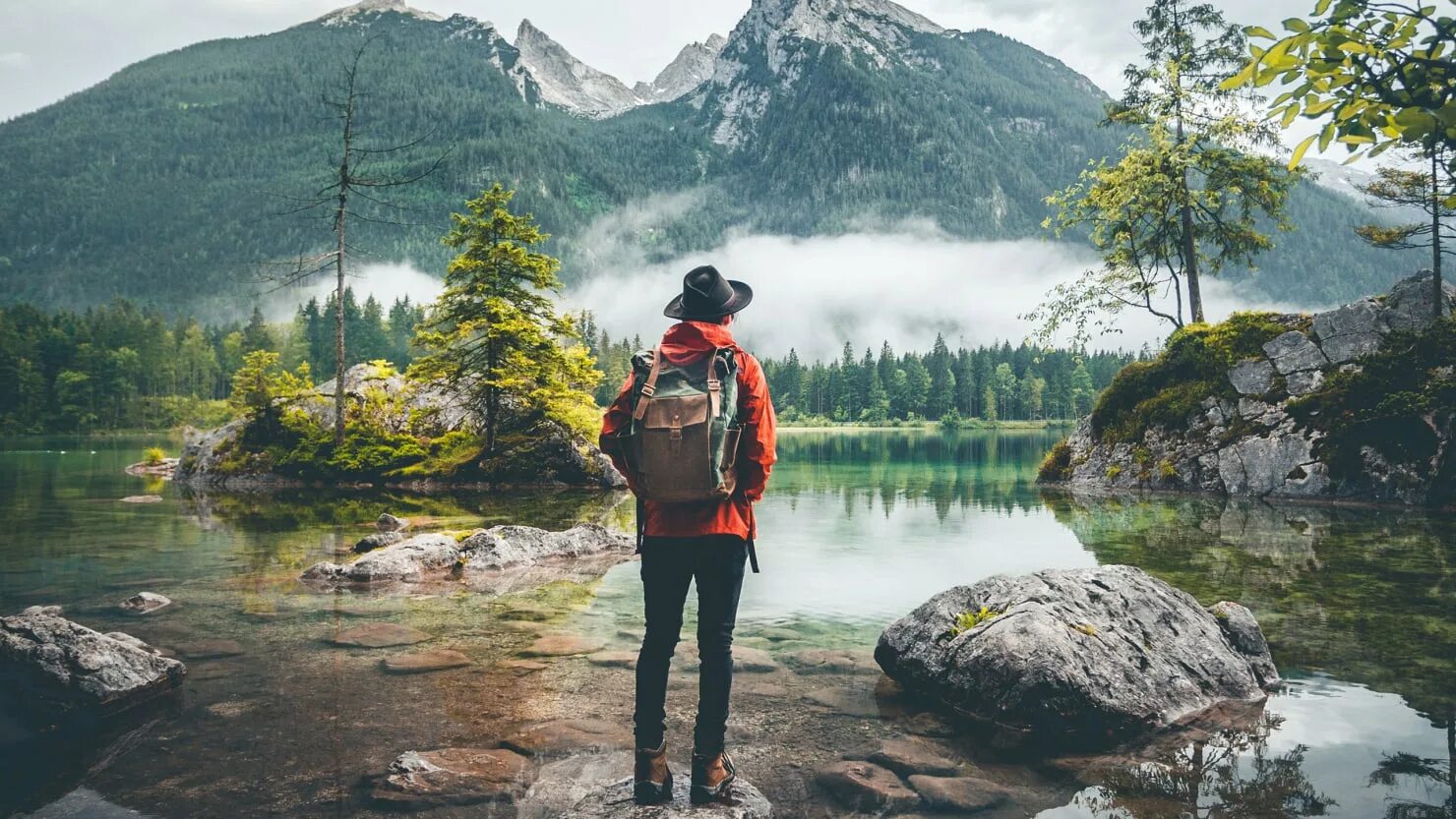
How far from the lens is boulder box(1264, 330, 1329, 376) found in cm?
2527

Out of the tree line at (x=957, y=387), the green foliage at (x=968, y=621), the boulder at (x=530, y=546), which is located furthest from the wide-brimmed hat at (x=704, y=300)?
the tree line at (x=957, y=387)

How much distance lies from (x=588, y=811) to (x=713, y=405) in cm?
249

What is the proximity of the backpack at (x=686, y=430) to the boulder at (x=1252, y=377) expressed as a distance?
26507 mm

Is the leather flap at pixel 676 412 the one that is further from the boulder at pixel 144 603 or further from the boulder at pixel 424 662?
the boulder at pixel 144 603

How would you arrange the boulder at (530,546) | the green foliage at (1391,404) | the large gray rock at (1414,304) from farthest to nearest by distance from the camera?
1. the large gray rock at (1414,304)
2. the green foliage at (1391,404)
3. the boulder at (530,546)

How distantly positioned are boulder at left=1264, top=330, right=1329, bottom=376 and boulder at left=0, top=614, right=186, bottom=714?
2887 centimetres

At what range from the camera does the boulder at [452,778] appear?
5.19m

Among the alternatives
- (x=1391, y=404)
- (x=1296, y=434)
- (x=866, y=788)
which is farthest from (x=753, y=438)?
(x=1296, y=434)

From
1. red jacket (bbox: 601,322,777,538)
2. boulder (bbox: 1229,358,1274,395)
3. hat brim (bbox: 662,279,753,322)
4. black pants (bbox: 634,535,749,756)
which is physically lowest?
black pants (bbox: 634,535,749,756)

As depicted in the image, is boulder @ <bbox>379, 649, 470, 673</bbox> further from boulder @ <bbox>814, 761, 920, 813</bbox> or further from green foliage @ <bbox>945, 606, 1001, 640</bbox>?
green foliage @ <bbox>945, 606, 1001, 640</bbox>

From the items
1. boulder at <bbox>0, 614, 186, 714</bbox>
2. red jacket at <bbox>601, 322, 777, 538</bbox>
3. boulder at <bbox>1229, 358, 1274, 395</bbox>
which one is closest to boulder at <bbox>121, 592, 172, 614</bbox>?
boulder at <bbox>0, 614, 186, 714</bbox>

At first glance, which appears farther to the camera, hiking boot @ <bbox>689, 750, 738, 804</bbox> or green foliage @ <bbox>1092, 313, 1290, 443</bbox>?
green foliage @ <bbox>1092, 313, 1290, 443</bbox>

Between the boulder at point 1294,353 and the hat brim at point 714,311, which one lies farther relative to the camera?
the boulder at point 1294,353

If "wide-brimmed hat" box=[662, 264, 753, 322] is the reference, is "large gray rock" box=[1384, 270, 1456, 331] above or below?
above
